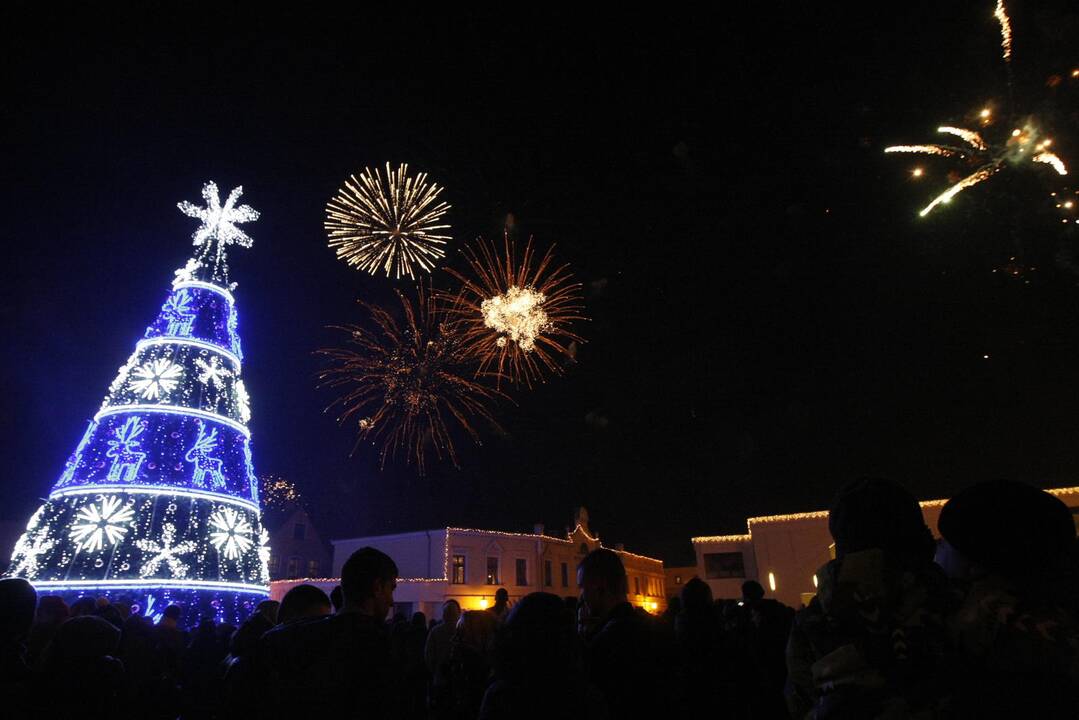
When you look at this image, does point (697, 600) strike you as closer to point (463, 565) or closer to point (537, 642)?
point (537, 642)

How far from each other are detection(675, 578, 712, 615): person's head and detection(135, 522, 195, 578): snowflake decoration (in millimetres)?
12235

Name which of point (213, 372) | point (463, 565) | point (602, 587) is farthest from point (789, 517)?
point (602, 587)

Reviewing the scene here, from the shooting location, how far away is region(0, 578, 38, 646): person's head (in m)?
2.77

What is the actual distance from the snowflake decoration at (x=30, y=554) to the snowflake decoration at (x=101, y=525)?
2.03 feet

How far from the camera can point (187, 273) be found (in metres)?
14.7

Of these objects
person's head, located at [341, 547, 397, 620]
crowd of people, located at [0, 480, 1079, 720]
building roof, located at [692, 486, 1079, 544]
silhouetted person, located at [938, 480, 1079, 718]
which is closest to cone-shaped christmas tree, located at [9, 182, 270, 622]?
crowd of people, located at [0, 480, 1079, 720]

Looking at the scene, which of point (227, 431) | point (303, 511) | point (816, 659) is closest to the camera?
point (816, 659)

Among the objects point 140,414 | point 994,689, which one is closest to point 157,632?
point 140,414

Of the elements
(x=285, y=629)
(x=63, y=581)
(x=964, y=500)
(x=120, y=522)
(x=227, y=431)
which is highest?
(x=227, y=431)

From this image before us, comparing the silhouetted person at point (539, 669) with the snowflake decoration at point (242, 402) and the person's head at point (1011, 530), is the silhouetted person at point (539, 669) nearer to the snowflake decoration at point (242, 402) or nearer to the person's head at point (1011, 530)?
the person's head at point (1011, 530)

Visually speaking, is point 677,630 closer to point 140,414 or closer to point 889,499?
point 889,499

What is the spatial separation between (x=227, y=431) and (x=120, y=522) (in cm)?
291

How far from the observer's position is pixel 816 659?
1996 mm

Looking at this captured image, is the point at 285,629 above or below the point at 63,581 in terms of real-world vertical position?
below
